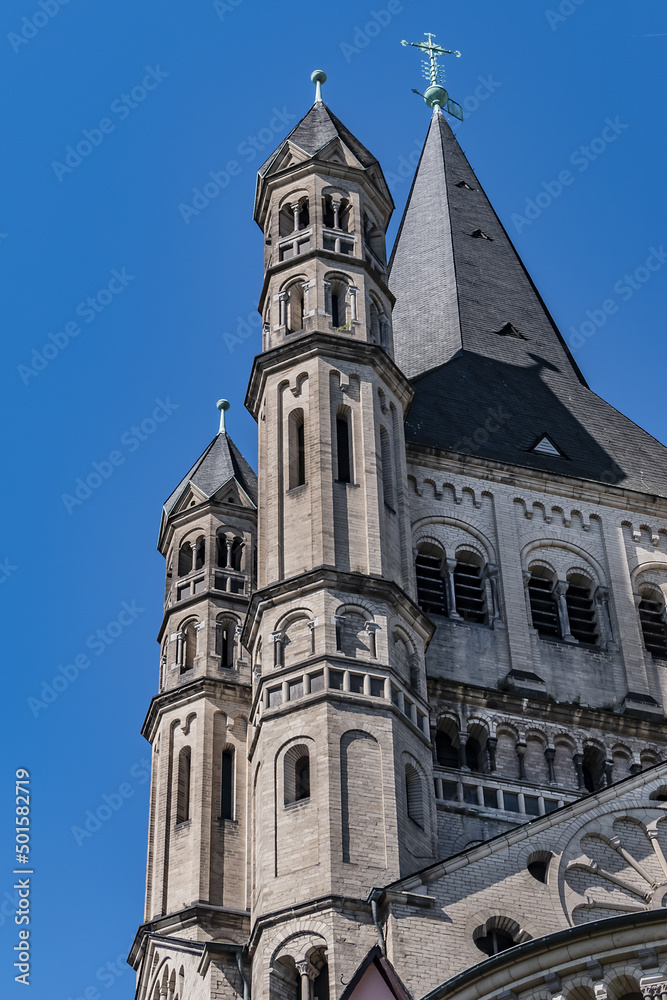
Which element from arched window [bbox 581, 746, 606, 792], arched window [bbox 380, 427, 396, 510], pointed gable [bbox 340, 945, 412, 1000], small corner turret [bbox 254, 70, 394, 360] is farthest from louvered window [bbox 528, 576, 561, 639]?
pointed gable [bbox 340, 945, 412, 1000]

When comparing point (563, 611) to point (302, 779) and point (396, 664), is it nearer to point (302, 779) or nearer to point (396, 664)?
point (396, 664)

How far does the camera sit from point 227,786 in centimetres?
3234

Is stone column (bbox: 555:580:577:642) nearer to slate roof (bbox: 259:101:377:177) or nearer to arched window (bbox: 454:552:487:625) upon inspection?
arched window (bbox: 454:552:487:625)

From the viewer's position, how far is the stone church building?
2498 cm

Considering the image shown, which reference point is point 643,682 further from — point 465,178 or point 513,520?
point 465,178

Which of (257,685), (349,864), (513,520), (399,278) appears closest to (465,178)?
(399,278)

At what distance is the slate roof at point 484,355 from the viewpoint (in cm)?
3806

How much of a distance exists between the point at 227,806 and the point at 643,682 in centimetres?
747

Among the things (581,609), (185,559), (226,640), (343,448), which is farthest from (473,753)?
(185,559)

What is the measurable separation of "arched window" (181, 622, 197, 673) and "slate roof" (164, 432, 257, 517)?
287 cm

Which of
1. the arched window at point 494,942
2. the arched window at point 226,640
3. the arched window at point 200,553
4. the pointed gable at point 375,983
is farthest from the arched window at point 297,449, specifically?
the pointed gable at point 375,983

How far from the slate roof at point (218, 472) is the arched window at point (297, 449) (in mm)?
4360

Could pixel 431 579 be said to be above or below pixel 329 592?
above

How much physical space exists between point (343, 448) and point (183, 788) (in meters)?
6.22
